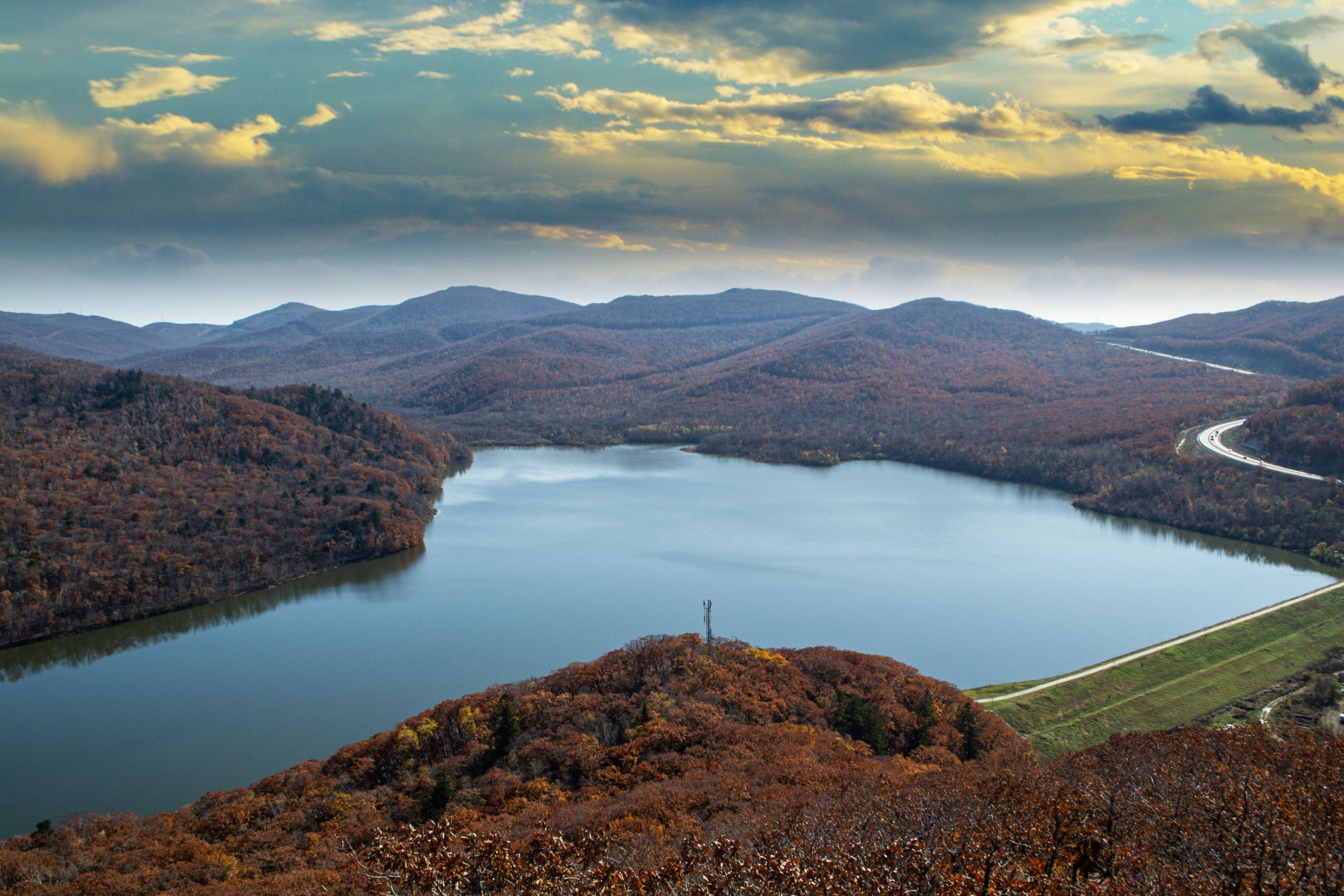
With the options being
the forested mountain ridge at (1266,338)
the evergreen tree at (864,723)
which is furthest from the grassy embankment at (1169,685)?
the forested mountain ridge at (1266,338)

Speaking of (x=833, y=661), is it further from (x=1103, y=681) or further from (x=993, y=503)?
(x=993, y=503)

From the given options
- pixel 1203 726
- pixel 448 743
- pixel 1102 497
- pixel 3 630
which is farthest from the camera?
pixel 1102 497

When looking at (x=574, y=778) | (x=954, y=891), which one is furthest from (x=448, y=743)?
(x=954, y=891)

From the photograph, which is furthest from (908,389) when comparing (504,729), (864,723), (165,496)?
(504,729)

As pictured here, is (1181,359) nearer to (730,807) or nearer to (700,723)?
(700,723)

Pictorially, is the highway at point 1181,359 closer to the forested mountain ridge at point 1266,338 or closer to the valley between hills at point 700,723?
the forested mountain ridge at point 1266,338
